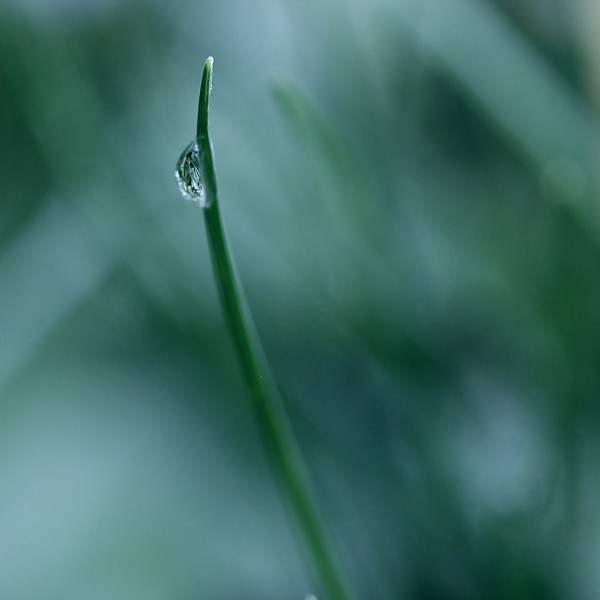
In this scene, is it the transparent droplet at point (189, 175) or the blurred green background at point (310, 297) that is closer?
the transparent droplet at point (189, 175)

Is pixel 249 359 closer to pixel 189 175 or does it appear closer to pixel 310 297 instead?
pixel 189 175

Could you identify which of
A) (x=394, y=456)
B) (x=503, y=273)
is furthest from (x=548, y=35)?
(x=394, y=456)

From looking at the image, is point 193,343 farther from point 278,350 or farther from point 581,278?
point 581,278

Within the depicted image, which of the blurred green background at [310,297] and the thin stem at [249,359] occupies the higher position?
the blurred green background at [310,297]

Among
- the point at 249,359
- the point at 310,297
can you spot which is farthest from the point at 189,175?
the point at 310,297
